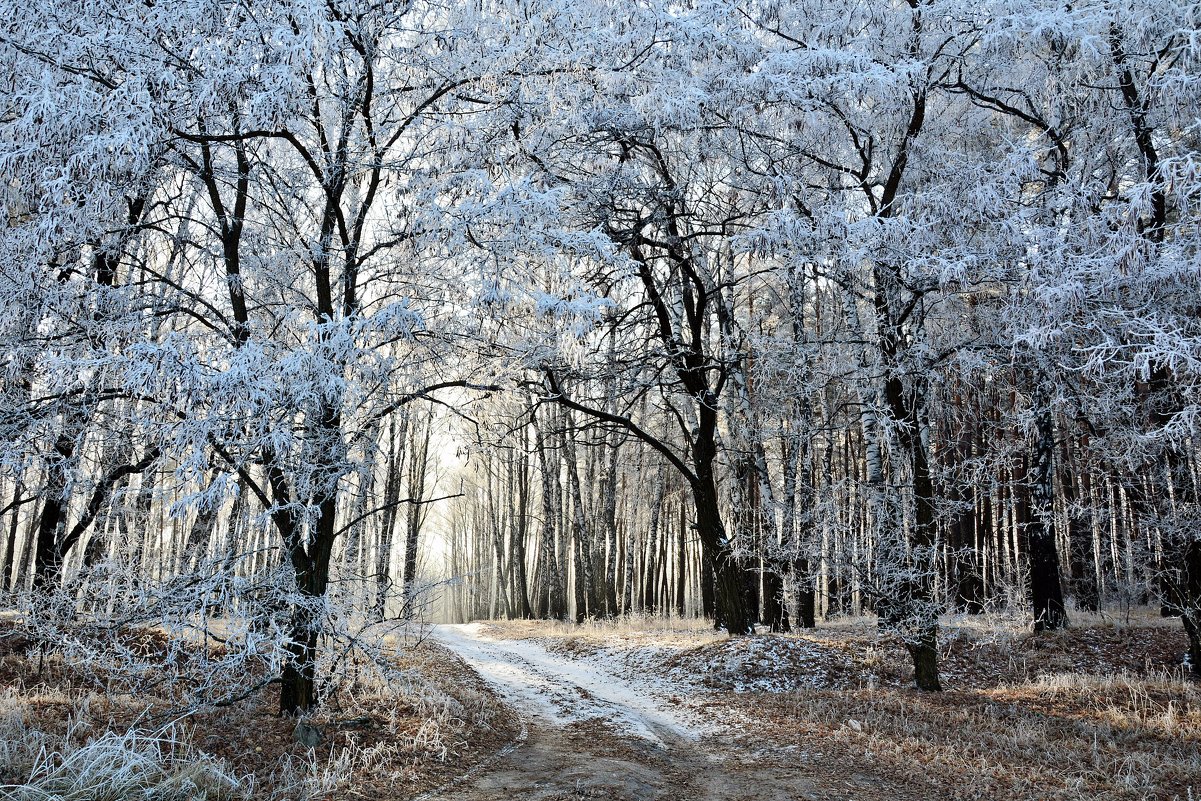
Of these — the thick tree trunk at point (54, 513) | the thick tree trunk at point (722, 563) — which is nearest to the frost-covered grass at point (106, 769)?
the thick tree trunk at point (54, 513)

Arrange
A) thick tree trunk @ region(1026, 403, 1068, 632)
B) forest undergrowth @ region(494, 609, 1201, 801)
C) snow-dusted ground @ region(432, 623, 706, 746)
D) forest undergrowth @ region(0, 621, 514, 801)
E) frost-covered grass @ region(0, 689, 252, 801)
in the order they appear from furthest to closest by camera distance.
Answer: thick tree trunk @ region(1026, 403, 1068, 632), snow-dusted ground @ region(432, 623, 706, 746), forest undergrowth @ region(494, 609, 1201, 801), forest undergrowth @ region(0, 621, 514, 801), frost-covered grass @ region(0, 689, 252, 801)

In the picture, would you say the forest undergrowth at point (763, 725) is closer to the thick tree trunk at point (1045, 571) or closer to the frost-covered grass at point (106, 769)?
the frost-covered grass at point (106, 769)

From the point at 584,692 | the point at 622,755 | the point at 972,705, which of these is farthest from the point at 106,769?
the point at 972,705

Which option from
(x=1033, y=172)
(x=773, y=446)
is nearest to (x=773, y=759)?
(x=1033, y=172)

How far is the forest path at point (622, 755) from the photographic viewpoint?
5.79 m

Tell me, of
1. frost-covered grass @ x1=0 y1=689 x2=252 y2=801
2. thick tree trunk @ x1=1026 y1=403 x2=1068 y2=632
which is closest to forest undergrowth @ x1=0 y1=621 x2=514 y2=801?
frost-covered grass @ x1=0 y1=689 x2=252 y2=801

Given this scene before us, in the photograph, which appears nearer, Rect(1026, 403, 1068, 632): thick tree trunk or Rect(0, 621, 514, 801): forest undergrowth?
Rect(0, 621, 514, 801): forest undergrowth

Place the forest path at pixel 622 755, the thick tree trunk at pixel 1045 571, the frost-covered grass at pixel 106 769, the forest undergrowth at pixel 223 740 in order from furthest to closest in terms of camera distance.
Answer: the thick tree trunk at pixel 1045 571
the forest path at pixel 622 755
the forest undergrowth at pixel 223 740
the frost-covered grass at pixel 106 769

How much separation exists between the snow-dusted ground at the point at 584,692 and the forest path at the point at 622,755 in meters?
0.01

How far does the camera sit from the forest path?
5793 millimetres

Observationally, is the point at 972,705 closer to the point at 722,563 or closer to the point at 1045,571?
the point at 722,563

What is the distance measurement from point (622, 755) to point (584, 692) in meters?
3.45

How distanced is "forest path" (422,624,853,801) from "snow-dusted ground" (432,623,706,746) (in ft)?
0.05

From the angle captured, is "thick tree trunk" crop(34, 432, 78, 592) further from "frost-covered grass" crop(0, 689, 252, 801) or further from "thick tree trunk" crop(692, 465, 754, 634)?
"thick tree trunk" crop(692, 465, 754, 634)
